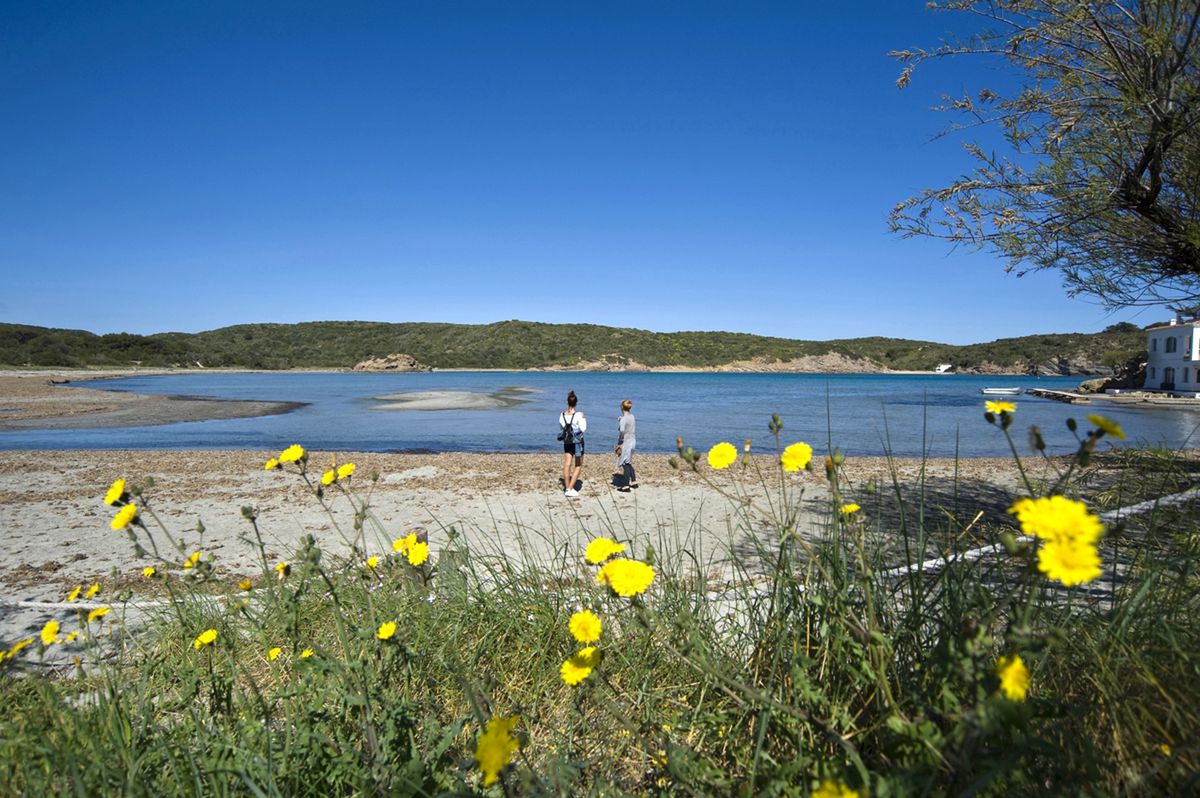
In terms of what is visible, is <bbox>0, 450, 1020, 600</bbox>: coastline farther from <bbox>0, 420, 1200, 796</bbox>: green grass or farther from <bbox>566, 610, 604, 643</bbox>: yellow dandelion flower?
<bbox>566, 610, 604, 643</bbox>: yellow dandelion flower

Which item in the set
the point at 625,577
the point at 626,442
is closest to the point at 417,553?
the point at 625,577

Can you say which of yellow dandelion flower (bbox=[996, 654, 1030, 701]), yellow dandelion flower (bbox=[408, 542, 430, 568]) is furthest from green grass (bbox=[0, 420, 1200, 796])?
yellow dandelion flower (bbox=[408, 542, 430, 568])

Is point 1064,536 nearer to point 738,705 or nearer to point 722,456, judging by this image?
point 722,456

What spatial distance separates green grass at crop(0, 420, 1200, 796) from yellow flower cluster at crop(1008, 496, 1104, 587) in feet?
0.29

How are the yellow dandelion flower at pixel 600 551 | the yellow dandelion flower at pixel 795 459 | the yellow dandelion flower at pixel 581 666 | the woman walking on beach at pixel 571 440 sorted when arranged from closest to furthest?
the yellow dandelion flower at pixel 581 666
the yellow dandelion flower at pixel 600 551
the yellow dandelion flower at pixel 795 459
the woman walking on beach at pixel 571 440

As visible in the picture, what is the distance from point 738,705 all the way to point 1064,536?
4.45 feet

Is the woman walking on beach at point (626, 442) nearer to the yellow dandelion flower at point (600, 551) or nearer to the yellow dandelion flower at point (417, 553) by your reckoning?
the yellow dandelion flower at point (417, 553)

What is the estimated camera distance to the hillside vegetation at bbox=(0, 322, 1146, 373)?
292ft

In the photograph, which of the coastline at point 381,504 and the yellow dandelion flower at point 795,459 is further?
Answer: the coastline at point 381,504

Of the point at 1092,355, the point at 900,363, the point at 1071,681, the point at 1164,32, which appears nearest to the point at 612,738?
the point at 1071,681

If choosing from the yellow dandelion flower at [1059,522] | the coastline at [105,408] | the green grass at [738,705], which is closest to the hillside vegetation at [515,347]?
the coastline at [105,408]

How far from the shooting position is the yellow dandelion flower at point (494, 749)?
4.00 ft

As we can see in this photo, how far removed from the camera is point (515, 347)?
111 metres

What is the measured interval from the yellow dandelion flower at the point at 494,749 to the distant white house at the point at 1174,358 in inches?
2245
